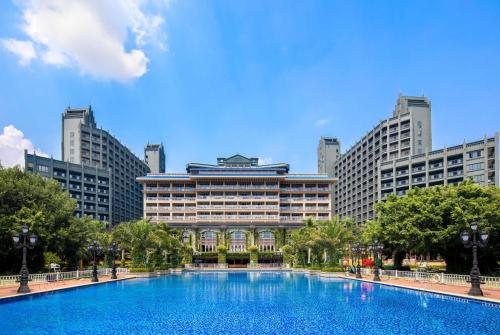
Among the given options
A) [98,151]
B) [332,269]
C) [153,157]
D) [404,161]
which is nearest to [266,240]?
[404,161]

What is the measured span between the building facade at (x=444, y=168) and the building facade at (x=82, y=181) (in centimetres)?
7142

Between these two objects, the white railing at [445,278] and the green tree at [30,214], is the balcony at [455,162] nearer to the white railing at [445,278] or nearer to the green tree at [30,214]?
the white railing at [445,278]

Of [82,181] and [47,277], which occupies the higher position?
[82,181]

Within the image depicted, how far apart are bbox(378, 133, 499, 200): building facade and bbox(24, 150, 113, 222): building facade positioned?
71.4 metres

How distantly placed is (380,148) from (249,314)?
9701cm

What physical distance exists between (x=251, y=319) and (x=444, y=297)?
50.2 ft

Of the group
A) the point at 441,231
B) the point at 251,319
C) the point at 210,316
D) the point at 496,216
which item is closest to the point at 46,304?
the point at 210,316

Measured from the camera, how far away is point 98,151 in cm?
11712

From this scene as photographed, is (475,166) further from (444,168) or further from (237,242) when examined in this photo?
(237,242)

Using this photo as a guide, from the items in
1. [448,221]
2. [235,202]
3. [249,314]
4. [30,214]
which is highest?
[235,202]

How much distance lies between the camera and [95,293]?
A: 33938mm

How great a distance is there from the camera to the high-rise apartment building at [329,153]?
513ft

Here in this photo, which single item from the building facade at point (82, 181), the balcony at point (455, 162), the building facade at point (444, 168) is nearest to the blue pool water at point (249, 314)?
the building facade at point (444, 168)

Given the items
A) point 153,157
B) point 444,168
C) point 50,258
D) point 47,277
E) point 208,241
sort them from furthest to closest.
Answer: point 153,157 → point 208,241 → point 444,168 → point 50,258 → point 47,277
